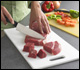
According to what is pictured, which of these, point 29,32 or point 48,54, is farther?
point 29,32

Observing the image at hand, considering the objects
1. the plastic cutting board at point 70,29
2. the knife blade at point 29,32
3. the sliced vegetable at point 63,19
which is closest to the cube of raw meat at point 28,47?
the knife blade at point 29,32

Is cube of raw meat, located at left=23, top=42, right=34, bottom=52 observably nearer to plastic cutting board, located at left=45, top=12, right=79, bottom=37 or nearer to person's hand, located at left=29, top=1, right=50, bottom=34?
person's hand, located at left=29, top=1, right=50, bottom=34

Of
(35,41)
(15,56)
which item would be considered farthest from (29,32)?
(15,56)

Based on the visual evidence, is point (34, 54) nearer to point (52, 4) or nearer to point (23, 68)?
point (23, 68)

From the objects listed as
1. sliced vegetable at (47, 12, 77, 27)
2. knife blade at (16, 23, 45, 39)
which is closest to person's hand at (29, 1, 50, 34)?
knife blade at (16, 23, 45, 39)

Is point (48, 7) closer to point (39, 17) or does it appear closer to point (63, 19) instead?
point (63, 19)

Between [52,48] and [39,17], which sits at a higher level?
[39,17]

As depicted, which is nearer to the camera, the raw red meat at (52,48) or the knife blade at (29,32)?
the raw red meat at (52,48)

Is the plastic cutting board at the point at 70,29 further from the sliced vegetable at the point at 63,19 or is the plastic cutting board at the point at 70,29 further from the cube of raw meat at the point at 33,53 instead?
the cube of raw meat at the point at 33,53

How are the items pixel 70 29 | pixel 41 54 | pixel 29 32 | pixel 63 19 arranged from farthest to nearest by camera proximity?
pixel 63 19, pixel 70 29, pixel 29 32, pixel 41 54

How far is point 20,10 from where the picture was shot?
187cm

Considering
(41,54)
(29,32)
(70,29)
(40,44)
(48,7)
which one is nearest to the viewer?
(41,54)

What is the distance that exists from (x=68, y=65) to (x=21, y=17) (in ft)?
2.95

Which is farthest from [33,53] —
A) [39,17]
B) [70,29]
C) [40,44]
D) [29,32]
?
[70,29]
